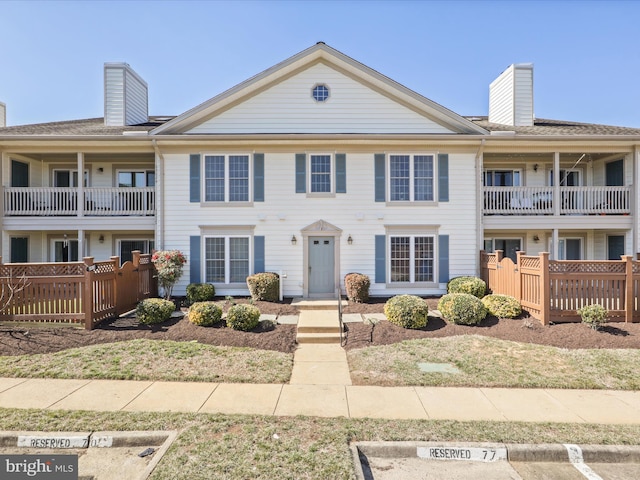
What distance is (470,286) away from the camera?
12562mm

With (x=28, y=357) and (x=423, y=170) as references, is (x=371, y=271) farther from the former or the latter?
(x=28, y=357)

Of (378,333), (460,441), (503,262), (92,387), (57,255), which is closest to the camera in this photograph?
(460,441)

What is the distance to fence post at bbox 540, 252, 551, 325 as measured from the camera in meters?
9.61

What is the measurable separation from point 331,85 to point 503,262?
912cm

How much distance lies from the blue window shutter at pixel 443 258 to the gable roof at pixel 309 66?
14.2 ft

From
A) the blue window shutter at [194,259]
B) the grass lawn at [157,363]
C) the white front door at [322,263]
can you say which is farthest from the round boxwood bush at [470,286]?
the blue window shutter at [194,259]

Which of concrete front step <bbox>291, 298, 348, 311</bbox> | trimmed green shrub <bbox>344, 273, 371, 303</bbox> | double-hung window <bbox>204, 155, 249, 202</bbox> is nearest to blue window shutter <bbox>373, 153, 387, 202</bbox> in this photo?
trimmed green shrub <bbox>344, 273, 371, 303</bbox>

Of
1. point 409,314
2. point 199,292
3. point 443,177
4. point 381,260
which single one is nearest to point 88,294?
point 199,292

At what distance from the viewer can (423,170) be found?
14.2 m

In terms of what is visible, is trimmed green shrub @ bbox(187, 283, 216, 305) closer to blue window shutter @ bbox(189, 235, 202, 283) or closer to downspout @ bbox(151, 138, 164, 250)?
blue window shutter @ bbox(189, 235, 202, 283)

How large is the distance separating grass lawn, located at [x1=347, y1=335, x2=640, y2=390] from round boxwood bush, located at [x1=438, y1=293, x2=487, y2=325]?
1.01m

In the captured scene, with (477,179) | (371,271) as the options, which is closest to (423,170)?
(477,179)

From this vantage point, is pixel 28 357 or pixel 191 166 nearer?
pixel 28 357

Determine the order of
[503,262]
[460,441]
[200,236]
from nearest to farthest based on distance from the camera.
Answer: [460,441]
[503,262]
[200,236]
